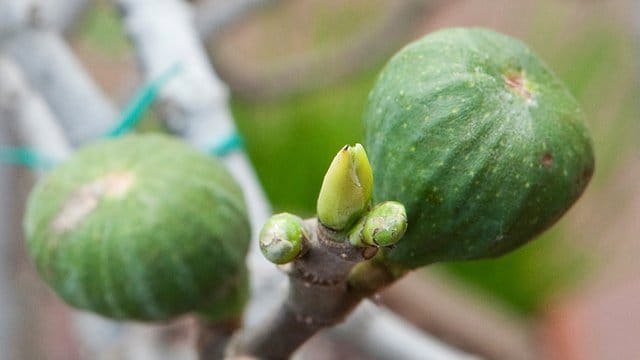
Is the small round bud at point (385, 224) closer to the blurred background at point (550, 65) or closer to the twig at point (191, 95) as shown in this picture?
the twig at point (191, 95)

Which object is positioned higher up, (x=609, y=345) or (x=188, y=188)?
(x=188, y=188)

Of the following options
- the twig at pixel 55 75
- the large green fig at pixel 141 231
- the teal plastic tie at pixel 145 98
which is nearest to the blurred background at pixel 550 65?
the twig at pixel 55 75

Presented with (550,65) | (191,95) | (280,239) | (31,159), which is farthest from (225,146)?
(550,65)

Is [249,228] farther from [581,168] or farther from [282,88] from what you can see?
[282,88]

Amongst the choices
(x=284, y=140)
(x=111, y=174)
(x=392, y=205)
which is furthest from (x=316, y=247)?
(x=284, y=140)

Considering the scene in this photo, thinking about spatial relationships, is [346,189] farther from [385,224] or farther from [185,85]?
[185,85]

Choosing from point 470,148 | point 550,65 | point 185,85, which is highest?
point 470,148

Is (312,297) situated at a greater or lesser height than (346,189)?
lesser

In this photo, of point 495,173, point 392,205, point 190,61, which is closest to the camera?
point 392,205
